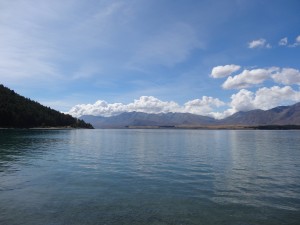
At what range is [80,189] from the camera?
32.8 meters

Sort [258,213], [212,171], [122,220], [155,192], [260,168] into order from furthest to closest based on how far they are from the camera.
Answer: [260,168], [212,171], [155,192], [258,213], [122,220]

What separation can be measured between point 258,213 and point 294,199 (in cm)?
764

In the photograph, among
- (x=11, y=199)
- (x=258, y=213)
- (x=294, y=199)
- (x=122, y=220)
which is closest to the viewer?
(x=122, y=220)

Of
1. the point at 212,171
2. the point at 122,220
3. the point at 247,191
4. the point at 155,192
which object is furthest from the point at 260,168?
the point at 122,220

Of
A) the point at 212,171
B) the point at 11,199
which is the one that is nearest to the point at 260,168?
the point at 212,171

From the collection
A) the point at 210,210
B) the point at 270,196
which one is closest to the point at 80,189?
the point at 210,210

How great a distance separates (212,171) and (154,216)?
26347 mm

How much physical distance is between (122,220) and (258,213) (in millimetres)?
12601

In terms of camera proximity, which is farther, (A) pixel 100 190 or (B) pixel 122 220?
(A) pixel 100 190

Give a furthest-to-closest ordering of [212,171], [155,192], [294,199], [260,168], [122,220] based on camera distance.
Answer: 1. [260,168]
2. [212,171]
3. [155,192]
4. [294,199]
5. [122,220]

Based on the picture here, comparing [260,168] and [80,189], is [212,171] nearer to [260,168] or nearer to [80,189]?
[260,168]

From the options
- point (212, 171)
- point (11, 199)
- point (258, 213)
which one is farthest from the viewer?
point (212, 171)

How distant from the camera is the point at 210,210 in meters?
25.4

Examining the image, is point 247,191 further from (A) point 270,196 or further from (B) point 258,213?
(B) point 258,213
